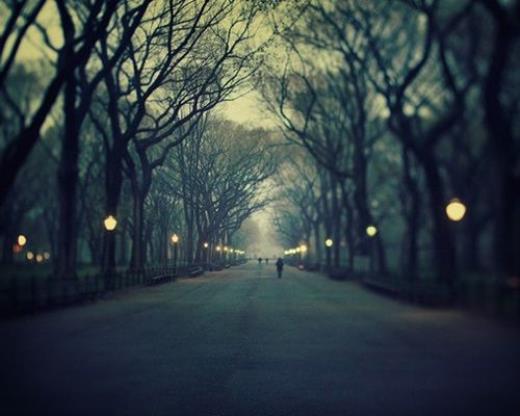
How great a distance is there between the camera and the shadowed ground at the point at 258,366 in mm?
7840

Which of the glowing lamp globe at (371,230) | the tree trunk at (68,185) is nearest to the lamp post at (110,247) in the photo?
the tree trunk at (68,185)

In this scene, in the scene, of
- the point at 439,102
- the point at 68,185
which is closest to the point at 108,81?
the point at 68,185

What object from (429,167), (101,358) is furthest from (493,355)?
(429,167)

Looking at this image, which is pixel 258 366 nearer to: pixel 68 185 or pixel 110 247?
pixel 68 185

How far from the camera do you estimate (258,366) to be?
10.4m

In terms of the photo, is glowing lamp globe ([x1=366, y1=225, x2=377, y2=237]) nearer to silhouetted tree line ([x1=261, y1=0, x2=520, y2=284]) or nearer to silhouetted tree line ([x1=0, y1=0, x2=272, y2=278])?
silhouetted tree line ([x1=261, y1=0, x2=520, y2=284])

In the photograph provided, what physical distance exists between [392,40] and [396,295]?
37.6 ft

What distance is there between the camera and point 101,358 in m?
10.8

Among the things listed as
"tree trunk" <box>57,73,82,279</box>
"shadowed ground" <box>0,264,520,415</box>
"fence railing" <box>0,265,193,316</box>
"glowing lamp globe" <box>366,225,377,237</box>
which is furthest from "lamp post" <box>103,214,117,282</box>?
"glowing lamp globe" <box>366,225,377,237</box>

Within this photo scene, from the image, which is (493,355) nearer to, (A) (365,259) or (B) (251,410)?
(B) (251,410)

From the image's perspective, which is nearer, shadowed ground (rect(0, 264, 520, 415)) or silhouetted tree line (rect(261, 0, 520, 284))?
shadowed ground (rect(0, 264, 520, 415))

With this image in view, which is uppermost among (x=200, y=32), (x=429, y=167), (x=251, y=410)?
(x=200, y=32)

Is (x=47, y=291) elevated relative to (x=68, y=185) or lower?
lower

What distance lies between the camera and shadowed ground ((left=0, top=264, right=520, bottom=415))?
309 inches
